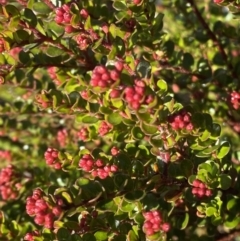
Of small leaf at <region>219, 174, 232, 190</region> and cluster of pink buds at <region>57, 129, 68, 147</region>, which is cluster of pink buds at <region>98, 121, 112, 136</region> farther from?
cluster of pink buds at <region>57, 129, 68, 147</region>

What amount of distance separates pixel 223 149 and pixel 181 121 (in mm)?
262

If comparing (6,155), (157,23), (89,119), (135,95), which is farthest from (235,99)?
(6,155)

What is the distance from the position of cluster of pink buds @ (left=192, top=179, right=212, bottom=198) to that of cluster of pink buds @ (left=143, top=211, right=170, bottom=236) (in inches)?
5.6

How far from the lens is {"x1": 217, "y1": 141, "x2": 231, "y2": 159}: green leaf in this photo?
137cm

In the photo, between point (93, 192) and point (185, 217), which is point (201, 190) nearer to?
point (185, 217)

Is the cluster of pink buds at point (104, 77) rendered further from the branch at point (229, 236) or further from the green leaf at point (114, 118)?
the branch at point (229, 236)

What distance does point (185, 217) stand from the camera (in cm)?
142

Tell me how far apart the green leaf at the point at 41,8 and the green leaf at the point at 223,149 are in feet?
1.98

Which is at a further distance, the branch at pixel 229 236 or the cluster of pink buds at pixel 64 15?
the branch at pixel 229 236

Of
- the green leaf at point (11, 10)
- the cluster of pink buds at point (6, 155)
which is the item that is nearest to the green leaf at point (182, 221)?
the green leaf at point (11, 10)

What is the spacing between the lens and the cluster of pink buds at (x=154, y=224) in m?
1.18

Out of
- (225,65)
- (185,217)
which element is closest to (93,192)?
(185,217)

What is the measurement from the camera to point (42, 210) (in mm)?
1233

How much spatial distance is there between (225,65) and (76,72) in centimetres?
56
